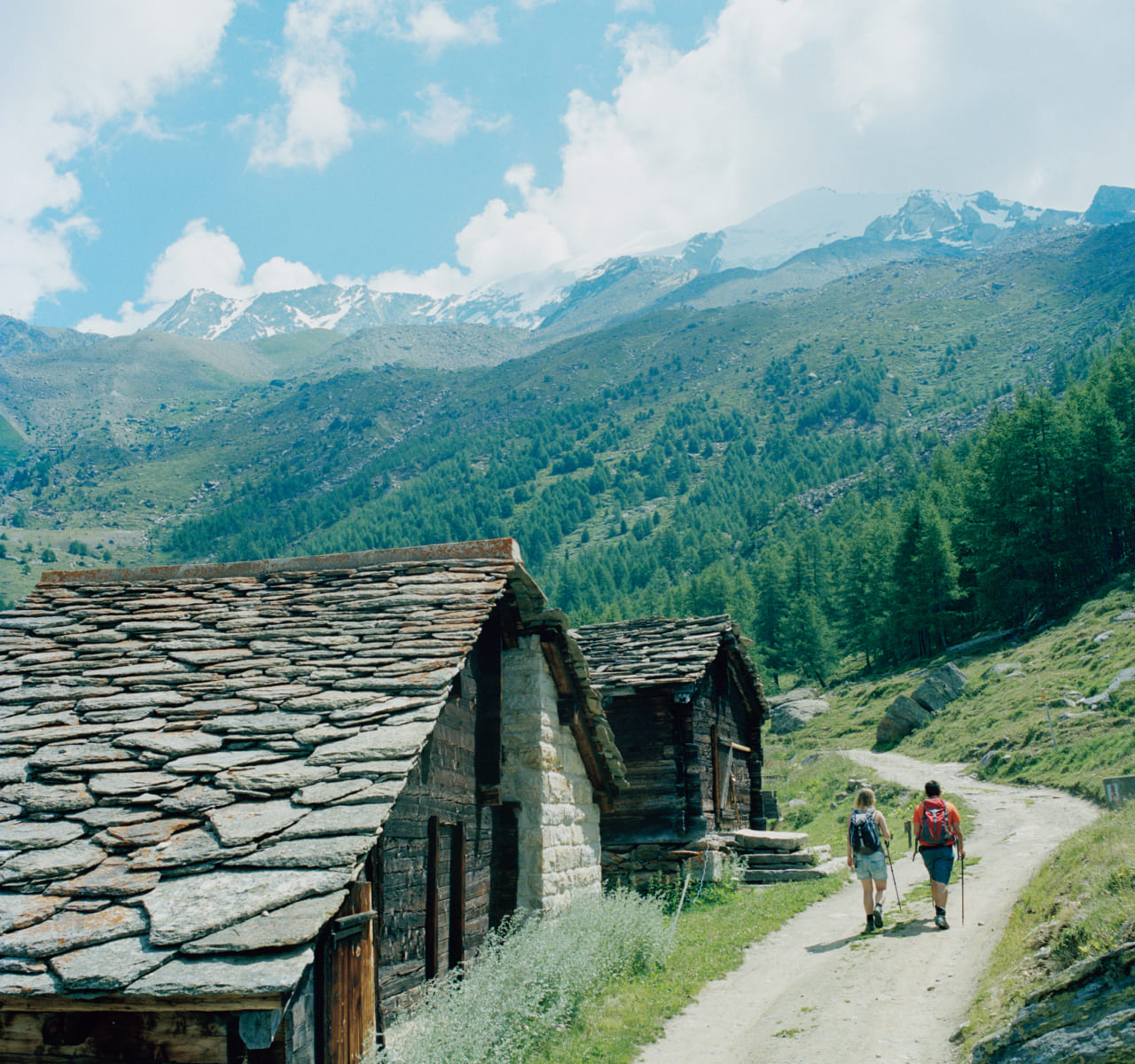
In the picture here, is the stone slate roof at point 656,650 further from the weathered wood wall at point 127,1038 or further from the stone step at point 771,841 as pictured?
the weathered wood wall at point 127,1038

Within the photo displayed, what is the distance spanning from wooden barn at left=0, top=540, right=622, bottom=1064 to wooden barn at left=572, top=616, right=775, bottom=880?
621 centimetres

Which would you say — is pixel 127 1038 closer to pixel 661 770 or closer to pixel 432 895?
pixel 432 895

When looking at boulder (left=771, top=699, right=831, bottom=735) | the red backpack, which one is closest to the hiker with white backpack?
the red backpack

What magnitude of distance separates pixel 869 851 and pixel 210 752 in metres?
9.28

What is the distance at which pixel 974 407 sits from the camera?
165000 millimetres

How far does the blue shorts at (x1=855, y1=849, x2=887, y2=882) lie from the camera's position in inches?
490

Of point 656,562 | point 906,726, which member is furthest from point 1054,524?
point 656,562

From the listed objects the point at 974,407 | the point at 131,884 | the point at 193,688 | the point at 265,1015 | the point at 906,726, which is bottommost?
the point at 906,726

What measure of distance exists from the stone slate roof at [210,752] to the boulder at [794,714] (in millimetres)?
44870

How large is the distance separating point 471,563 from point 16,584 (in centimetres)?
20962

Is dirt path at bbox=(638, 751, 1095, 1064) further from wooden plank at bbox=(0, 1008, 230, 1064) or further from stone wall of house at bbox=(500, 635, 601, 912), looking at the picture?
wooden plank at bbox=(0, 1008, 230, 1064)

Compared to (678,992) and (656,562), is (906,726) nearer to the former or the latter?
(678,992)

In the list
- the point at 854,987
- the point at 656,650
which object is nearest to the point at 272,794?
the point at 854,987

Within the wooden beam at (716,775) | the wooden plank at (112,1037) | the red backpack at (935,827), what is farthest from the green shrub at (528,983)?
the wooden beam at (716,775)
